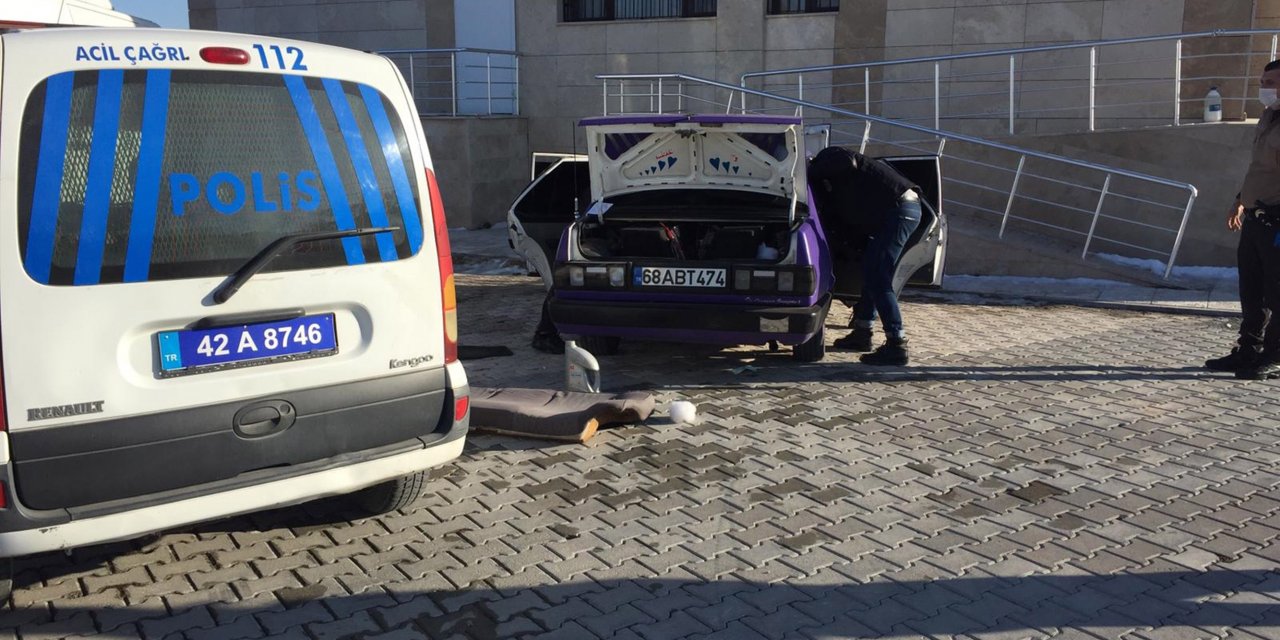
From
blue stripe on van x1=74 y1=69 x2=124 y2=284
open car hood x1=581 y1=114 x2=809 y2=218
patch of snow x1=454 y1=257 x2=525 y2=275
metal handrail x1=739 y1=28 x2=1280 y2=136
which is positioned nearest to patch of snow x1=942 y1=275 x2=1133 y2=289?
metal handrail x1=739 y1=28 x2=1280 y2=136

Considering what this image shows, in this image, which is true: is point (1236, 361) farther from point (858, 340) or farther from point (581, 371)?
point (581, 371)

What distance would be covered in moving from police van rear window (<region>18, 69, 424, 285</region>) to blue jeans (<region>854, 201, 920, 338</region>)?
13.8 feet

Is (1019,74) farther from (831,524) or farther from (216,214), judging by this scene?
(216,214)

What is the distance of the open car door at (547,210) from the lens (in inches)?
330

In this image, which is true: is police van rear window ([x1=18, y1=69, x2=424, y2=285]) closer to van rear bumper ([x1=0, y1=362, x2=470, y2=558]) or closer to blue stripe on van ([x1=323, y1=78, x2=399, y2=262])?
blue stripe on van ([x1=323, y1=78, x2=399, y2=262])

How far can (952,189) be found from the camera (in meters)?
12.8

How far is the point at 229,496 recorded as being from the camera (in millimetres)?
3838

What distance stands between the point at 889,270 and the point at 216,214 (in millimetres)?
5028

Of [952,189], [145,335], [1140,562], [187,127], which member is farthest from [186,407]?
[952,189]

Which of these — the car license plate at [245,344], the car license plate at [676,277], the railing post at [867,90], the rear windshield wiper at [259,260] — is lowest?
the car license plate at [676,277]

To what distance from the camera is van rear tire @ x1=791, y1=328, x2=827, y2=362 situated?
25.1 ft

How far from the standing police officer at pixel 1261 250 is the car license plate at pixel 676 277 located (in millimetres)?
3500

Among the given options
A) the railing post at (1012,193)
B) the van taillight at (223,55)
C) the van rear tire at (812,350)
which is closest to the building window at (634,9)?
the railing post at (1012,193)

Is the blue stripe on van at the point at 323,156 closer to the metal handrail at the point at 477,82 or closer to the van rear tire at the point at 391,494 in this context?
the van rear tire at the point at 391,494
